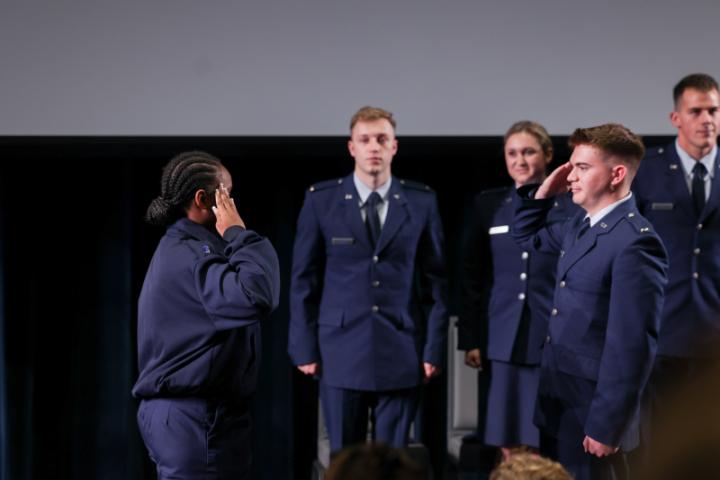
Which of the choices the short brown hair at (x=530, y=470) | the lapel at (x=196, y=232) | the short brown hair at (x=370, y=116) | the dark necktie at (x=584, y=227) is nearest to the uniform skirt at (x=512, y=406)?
the dark necktie at (x=584, y=227)

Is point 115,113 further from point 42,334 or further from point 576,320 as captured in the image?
point 576,320

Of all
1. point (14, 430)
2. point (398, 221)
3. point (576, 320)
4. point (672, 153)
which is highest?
point (672, 153)

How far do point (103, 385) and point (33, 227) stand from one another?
765 millimetres

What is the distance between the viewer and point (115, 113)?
354 centimetres

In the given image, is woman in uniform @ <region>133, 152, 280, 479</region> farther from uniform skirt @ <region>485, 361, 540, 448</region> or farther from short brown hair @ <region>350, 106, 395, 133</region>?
uniform skirt @ <region>485, 361, 540, 448</region>

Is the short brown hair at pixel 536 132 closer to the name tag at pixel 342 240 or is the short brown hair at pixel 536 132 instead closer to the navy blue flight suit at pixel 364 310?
the navy blue flight suit at pixel 364 310

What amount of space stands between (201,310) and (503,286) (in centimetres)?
136

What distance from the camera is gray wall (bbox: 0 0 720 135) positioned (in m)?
3.52

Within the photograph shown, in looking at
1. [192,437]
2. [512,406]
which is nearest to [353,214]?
[512,406]

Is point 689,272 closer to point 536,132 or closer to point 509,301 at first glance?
point 509,301

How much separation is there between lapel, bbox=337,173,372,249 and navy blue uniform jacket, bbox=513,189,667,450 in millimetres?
826

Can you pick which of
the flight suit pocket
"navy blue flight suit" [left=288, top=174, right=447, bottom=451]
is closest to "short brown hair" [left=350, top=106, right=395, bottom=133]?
"navy blue flight suit" [left=288, top=174, right=447, bottom=451]

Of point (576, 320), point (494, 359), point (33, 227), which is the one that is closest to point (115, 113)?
point (33, 227)

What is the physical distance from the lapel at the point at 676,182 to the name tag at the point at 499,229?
58cm
